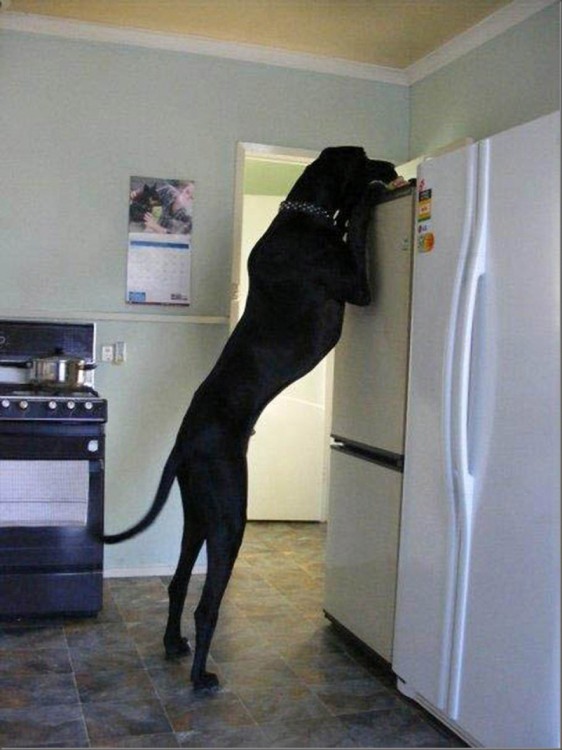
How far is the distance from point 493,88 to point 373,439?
1771mm

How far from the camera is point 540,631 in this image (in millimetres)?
1933

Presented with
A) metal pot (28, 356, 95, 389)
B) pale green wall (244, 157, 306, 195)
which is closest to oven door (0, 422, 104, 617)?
metal pot (28, 356, 95, 389)

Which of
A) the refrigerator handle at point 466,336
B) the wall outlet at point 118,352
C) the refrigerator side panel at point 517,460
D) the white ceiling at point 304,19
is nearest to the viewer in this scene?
the refrigerator side panel at point 517,460

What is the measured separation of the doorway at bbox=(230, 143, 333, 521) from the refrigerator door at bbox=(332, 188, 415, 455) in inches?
76.7

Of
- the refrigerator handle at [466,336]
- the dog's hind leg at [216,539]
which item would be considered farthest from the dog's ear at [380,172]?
the dog's hind leg at [216,539]

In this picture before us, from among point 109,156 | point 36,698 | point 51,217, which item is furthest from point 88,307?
point 36,698

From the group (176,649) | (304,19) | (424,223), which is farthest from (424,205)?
(176,649)

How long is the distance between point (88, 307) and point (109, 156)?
0.72 metres

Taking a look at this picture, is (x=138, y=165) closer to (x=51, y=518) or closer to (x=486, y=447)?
(x=51, y=518)

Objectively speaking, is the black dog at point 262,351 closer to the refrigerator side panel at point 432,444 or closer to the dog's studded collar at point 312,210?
the dog's studded collar at point 312,210

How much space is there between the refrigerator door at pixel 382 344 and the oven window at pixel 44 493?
3.52 feet

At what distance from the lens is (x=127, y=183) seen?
151 inches

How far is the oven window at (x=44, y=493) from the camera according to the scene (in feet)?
10.4

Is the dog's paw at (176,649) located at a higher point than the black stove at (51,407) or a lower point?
lower
